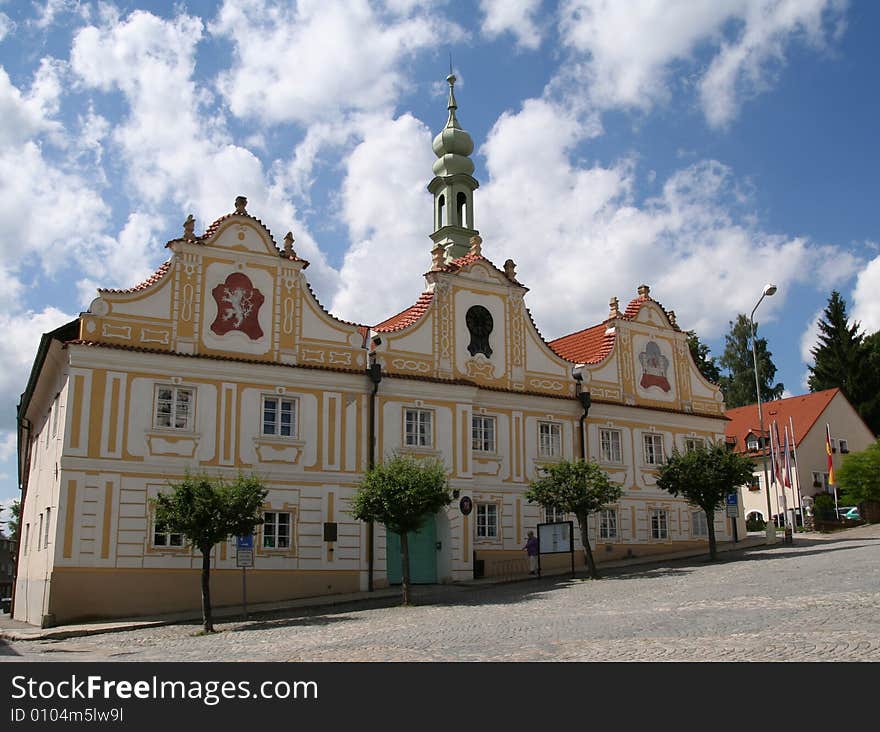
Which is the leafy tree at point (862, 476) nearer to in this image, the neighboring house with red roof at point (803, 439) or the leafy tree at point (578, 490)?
the neighboring house with red roof at point (803, 439)

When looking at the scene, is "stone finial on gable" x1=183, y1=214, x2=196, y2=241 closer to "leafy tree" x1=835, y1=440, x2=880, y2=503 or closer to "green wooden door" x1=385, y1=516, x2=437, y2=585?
"green wooden door" x1=385, y1=516, x2=437, y2=585

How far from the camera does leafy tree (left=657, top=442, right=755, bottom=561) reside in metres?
30.5

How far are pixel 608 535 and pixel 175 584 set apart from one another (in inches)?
646

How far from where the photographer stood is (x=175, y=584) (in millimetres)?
24953

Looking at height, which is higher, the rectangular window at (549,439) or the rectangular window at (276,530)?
the rectangular window at (549,439)

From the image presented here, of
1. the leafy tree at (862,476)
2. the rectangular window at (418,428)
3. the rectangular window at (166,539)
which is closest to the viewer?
the rectangular window at (166,539)

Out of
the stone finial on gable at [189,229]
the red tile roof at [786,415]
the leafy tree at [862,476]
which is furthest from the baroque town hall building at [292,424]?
the red tile roof at [786,415]

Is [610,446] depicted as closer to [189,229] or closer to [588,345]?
[588,345]

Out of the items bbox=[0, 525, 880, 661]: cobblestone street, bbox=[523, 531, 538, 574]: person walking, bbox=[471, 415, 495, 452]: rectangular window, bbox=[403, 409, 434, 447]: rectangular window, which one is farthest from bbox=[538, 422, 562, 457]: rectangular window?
bbox=[0, 525, 880, 661]: cobblestone street

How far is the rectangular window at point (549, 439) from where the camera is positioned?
33.3m

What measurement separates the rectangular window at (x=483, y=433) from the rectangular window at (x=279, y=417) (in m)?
6.69

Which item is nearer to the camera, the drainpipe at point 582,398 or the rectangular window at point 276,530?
the rectangular window at point 276,530
